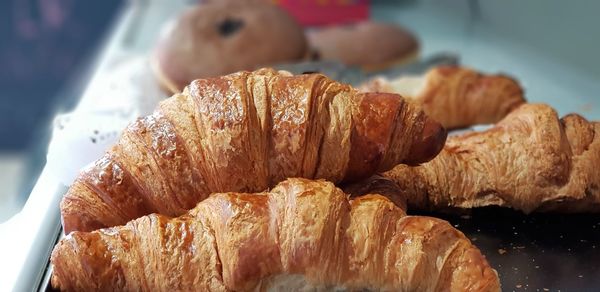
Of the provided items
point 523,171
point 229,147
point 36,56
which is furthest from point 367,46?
point 36,56

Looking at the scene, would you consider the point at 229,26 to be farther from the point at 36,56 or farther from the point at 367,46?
the point at 36,56

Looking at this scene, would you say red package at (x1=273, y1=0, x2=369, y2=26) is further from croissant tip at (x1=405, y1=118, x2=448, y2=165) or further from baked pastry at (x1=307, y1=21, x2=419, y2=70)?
croissant tip at (x1=405, y1=118, x2=448, y2=165)

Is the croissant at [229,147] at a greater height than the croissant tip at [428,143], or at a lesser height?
lesser

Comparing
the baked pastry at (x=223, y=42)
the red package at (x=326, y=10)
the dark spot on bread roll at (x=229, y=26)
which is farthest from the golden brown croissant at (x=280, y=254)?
the red package at (x=326, y=10)

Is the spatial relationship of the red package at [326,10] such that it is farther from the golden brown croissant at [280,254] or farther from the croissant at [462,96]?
the golden brown croissant at [280,254]

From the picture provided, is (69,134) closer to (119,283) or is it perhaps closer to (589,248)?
(119,283)

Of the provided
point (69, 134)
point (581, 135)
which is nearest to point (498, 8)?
point (581, 135)
